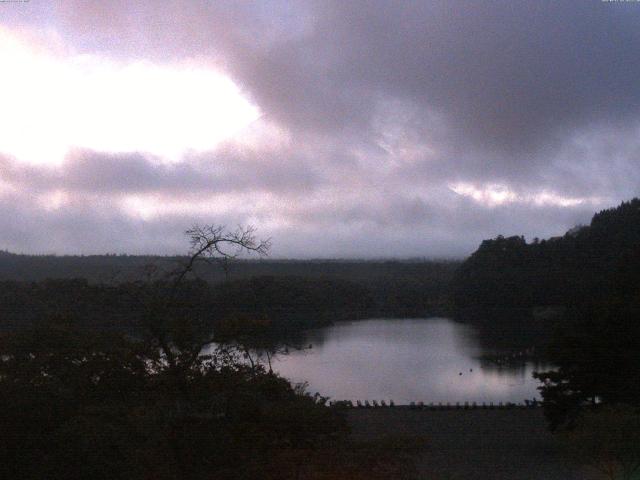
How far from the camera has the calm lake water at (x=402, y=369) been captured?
23.9 metres

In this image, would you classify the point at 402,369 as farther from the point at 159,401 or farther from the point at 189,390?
the point at 159,401

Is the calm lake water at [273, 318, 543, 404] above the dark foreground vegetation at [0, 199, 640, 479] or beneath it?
beneath

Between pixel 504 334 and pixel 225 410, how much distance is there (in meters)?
31.6

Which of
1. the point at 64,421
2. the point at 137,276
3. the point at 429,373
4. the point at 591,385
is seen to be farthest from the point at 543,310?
the point at 64,421

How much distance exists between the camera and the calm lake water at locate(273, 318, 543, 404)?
78.4 ft

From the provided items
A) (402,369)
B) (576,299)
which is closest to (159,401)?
(402,369)

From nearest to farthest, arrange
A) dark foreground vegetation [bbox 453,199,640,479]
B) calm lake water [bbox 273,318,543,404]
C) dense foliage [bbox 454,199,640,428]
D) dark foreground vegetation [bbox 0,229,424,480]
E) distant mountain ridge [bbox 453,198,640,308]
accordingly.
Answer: dark foreground vegetation [bbox 0,229,424,480] → dark foreground vegetation [bbox 453,199,640,479] → dense foliage [bbox 454,199,640,428] → calm lake water [bbox 273,318,543,404] → distant mountain ridge [bbox 453,198,640,308]

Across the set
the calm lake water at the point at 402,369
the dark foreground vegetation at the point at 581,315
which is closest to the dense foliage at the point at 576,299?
the dark foreground vegetation at the point at 581,315

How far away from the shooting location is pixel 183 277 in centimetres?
1024

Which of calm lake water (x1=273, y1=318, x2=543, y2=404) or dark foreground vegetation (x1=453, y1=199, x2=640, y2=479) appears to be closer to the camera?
dark foreground vegetation (x1=453, y1=199, x2=640, y2=479)

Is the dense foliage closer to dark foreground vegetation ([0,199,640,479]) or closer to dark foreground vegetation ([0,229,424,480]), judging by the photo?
dark foreground vegetation ([0,199,640,479])

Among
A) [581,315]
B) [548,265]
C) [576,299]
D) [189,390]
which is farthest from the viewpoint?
[548,265]

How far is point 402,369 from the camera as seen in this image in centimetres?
2927

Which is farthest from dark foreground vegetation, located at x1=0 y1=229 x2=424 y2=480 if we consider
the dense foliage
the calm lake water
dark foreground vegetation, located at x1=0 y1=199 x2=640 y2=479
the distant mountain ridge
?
the distant mountain ridge
